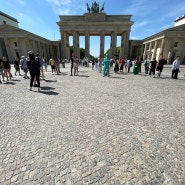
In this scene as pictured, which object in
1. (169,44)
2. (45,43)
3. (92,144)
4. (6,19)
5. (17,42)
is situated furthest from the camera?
(6,19)

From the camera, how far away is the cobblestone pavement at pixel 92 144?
6.48 feet

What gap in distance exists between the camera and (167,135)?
3.04m

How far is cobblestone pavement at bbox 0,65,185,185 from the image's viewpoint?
1974 millimetres

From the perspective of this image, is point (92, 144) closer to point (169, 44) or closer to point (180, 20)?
point (169, 44)

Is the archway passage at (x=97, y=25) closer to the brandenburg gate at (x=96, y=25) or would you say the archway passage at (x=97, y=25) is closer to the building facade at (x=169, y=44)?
the brandenburg gate at (x=96, y=25)

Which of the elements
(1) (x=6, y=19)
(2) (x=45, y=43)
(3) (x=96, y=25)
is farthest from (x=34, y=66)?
(1) (x=6, y=19)

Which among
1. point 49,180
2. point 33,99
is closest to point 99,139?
point 49,180

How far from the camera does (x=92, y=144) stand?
271 centimetres

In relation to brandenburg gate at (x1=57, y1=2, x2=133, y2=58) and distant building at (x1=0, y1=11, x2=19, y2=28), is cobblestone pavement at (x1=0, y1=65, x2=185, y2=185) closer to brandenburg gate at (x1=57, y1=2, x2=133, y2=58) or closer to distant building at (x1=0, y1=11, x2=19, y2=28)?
brandenburg gate at (x1=57, y1=2, x2=133, y2=58)

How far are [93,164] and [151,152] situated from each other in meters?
1.34

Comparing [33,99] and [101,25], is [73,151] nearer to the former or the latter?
[33,99]

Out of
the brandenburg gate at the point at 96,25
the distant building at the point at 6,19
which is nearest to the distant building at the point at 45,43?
the brandenburg gate at the point at 96,25

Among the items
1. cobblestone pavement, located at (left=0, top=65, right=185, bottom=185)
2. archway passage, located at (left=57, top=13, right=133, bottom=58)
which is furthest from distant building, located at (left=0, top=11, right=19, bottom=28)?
cobblestone pavement, located at (left=0, top=65, right=185, bottom=185)

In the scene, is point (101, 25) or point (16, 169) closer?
point (16, 169)
